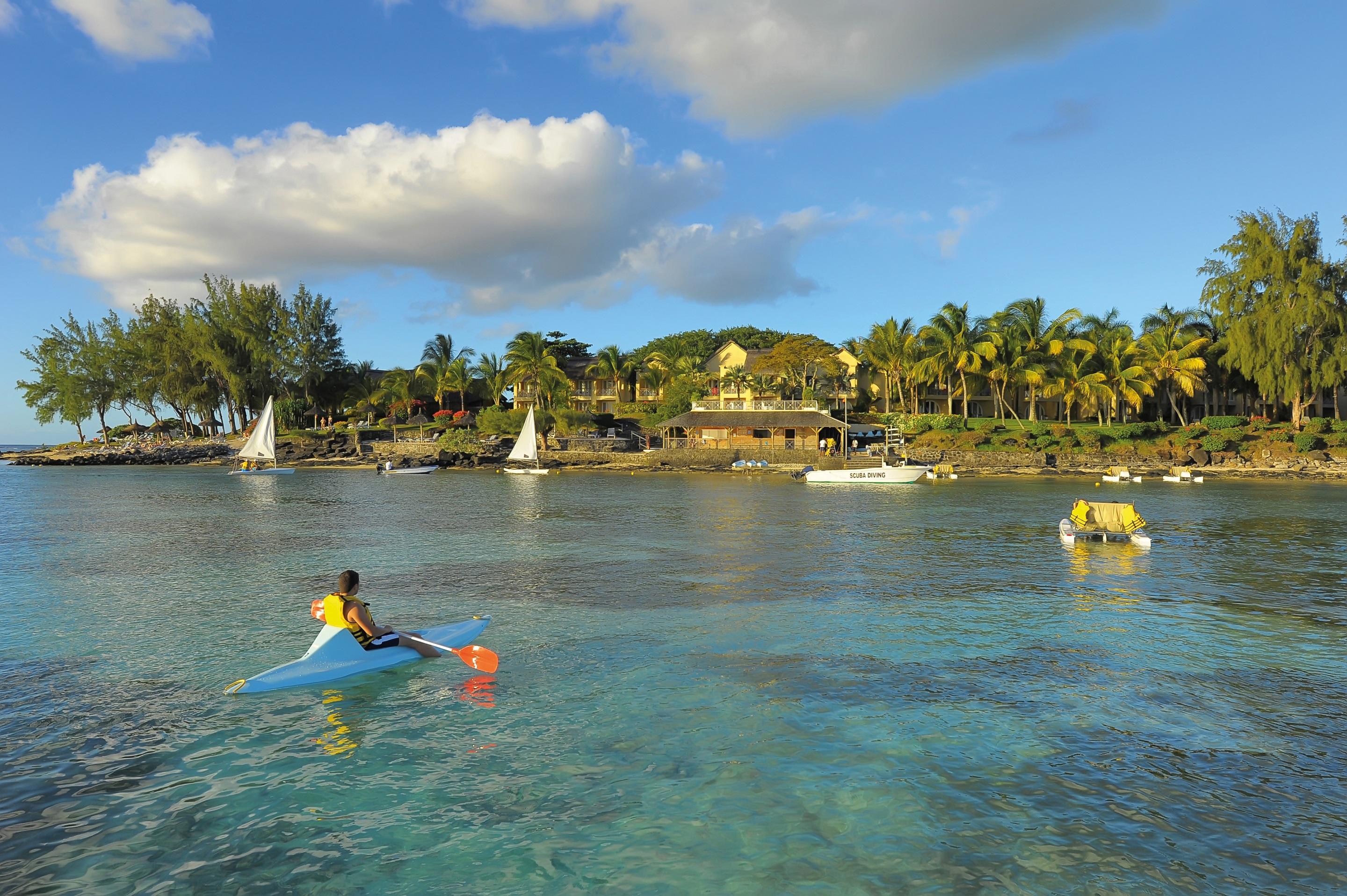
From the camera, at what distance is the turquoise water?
5996 mm

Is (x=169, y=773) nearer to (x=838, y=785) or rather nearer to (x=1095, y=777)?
(x=838, y=785)

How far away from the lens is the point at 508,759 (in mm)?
7855

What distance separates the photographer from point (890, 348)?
7169cm

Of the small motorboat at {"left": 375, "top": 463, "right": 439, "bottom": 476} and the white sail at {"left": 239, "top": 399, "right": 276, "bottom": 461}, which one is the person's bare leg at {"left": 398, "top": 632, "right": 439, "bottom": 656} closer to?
the small motorboat at {"left": 375, "top": 463, "right": 439, "bottom": 476}

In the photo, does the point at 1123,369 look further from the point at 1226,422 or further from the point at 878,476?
the point at 878,476

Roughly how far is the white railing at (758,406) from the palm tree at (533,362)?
51.5 feet

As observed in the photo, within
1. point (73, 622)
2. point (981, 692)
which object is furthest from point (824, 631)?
point (73, 622)

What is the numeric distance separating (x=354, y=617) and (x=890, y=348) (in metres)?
67.2

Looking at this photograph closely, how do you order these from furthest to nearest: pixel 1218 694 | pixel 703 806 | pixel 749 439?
pixel 749 439, pixel 1218 694, pixel 703 806

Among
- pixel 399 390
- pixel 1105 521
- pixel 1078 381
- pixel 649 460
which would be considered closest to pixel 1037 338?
pixel 1078 381

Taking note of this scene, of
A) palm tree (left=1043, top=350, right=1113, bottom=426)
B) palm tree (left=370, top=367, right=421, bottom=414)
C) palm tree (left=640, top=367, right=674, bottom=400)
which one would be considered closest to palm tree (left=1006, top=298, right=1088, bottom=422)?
palm tree (left=1043, top=350, right=1113, bottom=426)

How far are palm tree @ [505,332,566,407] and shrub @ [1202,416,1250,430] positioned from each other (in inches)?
2248

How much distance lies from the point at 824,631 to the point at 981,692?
3.45 m

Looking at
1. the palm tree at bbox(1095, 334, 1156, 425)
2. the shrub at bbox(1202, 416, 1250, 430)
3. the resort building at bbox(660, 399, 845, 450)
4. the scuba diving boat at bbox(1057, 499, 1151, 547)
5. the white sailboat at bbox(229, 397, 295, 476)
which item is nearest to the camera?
the scuba diving boat at bbox(1057, 499, 1151, 547)
